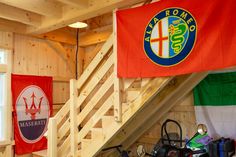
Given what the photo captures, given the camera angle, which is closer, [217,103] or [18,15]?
[217,103]

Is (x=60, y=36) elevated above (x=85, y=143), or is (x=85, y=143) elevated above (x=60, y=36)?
(x=60, y=36)

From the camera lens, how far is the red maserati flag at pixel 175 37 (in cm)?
226

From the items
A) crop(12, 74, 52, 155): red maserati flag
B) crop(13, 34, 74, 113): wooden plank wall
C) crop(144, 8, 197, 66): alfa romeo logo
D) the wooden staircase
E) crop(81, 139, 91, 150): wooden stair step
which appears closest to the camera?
crop(144, 8, 197, 66): alfa romeo logo

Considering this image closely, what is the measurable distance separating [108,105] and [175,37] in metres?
1.23

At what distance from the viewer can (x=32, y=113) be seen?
417 cm

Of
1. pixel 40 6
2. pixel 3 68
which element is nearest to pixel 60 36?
pixel 3 68

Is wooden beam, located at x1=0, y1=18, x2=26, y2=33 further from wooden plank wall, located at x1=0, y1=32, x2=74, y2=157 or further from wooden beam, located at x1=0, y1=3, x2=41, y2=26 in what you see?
wooden beam, located at x1=0, y1=3, x2=41, y2=26

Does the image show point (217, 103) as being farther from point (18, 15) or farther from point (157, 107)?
point (18, 15)

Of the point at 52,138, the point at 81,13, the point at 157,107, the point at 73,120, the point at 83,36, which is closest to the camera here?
the point at 81,13

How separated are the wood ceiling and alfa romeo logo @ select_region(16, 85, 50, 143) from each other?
108 cm

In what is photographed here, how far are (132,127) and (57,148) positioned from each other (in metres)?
1.25

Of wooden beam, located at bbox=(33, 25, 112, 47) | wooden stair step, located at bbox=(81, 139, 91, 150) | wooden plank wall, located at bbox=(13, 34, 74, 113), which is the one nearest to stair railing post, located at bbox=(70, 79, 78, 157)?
wooden stair step, located at bbox=(81, 139, 91, 150)

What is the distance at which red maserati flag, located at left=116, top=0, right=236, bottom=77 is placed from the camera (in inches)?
89.0

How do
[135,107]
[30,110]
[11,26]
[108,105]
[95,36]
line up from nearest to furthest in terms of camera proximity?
[135,107] → [108,105] → [11,26] → [30,110] → [95,36]
